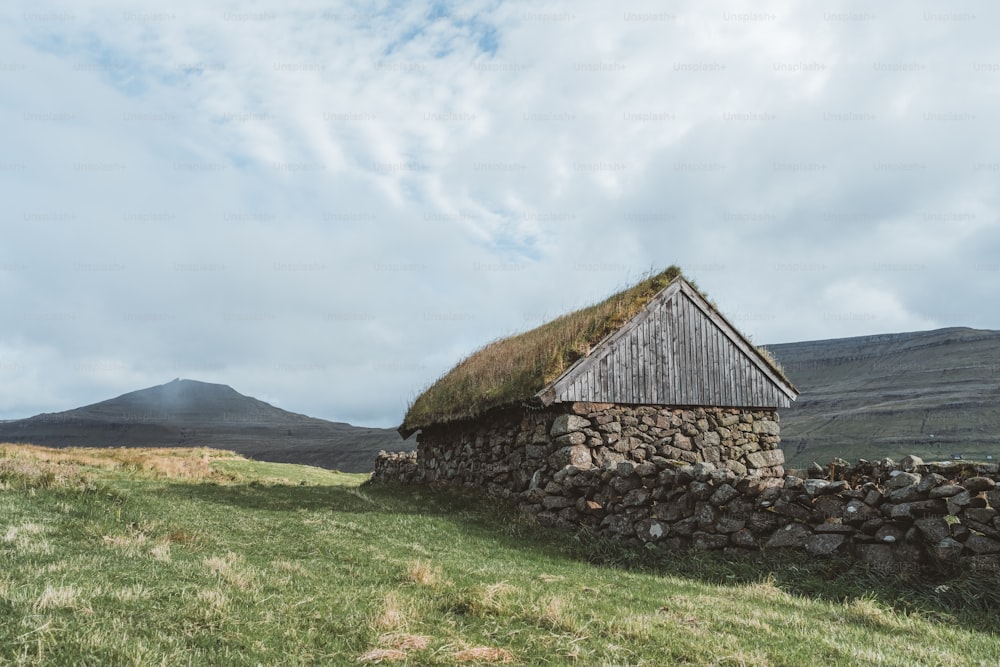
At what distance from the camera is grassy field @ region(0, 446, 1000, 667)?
15.3 ft

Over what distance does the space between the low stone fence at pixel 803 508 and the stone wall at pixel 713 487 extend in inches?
0.7

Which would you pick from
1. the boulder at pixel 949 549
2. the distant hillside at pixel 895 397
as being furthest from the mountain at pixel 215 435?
the boulder at pixel 949 549

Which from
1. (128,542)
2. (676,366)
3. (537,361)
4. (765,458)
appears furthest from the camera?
(765,458)

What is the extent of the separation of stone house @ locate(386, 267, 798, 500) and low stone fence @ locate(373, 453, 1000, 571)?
3.19ft

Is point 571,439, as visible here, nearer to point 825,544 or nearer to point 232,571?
point 825,544

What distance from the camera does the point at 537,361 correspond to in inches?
642

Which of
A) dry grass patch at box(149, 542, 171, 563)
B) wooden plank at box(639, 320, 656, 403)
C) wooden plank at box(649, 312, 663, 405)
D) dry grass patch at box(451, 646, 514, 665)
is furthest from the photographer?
wooden plank at box(649, 312, 663, 405)

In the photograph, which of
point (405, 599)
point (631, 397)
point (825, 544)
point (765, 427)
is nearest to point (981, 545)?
point (825, 544)

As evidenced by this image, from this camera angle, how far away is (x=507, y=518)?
1457 cm

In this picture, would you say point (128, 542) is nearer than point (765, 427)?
Yes

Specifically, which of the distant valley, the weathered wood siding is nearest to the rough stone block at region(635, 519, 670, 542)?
the weathered wood siding

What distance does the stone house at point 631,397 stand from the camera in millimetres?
15062

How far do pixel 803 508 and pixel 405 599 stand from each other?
22.9 feet

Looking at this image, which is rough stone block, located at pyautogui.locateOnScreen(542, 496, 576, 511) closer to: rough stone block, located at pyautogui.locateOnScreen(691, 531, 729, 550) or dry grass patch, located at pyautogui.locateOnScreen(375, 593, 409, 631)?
rough stone block, located at pyautogui.locateOnScreen(691, 531, 729, 550)
